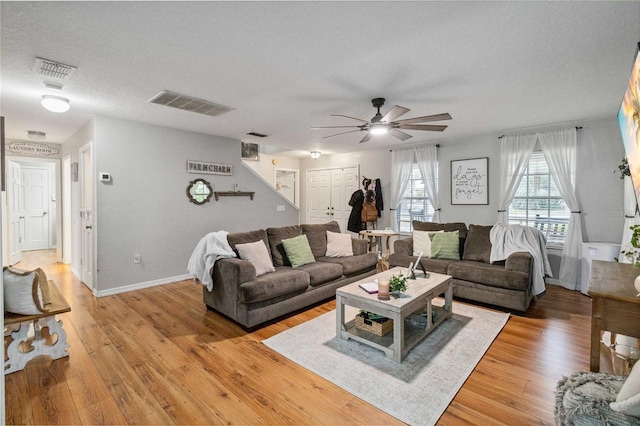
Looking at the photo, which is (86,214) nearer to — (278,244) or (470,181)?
(278,244)

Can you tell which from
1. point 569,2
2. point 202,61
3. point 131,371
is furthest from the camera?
point 202,61

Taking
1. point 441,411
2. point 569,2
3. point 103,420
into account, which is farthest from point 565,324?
point 103,420

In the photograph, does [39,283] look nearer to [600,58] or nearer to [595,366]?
[595,366]

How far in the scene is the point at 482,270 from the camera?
361 cm

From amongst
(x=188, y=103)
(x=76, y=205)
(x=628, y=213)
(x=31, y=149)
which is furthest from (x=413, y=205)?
(x=31, y=149)

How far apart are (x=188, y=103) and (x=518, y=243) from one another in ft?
14.7

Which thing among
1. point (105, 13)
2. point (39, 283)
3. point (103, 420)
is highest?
point (105, 13)

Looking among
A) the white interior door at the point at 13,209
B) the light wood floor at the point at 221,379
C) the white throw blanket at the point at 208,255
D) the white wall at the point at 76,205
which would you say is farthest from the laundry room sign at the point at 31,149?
the white throw blanket at the point at 208,255

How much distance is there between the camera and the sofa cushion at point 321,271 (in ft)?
11.5

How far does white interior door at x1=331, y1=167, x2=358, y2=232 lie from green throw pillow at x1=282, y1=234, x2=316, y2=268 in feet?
10.6

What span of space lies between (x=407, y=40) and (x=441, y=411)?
8.28 feet

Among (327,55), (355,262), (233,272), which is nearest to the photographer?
(327,55)

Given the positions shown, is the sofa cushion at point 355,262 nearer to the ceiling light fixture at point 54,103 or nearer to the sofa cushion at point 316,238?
the sofa cushion at point 316,238

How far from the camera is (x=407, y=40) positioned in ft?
6.96
